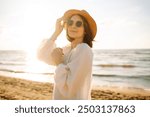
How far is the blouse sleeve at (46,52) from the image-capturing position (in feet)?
7.27

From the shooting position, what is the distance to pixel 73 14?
2242mm

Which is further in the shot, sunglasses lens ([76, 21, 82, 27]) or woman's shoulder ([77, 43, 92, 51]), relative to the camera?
sunglasses lens ([76, 21, 82, 27])

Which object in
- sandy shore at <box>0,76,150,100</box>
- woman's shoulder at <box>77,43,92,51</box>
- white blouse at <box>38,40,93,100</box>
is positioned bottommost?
sandy shore at <box>0,76,150,100</box>

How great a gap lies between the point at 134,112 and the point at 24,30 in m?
12.3

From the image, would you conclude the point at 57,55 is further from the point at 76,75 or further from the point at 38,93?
the point at 38,93

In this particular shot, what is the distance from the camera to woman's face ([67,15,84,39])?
216 centimetres

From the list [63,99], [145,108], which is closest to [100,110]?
[145,108]

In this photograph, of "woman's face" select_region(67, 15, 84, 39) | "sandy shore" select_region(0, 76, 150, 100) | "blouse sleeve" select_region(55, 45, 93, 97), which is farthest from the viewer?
"sandy shore" select_region(0, 76, 150, 100)

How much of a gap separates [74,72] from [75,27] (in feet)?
1.14

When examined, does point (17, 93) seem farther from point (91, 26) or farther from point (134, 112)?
point (91, 26)

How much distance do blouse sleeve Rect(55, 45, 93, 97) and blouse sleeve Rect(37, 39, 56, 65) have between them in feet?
0.69

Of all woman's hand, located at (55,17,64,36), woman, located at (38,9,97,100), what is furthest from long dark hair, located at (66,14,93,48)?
woman's hand, located at (55,17,64,36)

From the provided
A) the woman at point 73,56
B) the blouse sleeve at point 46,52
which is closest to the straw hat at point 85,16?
the woman at point 73,56

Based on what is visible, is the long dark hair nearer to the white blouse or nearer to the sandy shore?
the white blouse
